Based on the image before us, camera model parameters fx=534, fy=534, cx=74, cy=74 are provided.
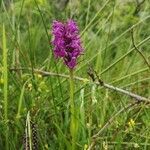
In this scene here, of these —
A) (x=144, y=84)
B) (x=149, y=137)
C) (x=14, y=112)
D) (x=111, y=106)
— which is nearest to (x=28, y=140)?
(x=149, y=137)

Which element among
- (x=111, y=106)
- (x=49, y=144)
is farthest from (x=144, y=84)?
(x=49, y=144)

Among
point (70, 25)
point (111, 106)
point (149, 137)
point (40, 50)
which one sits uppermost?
point (40, 50)

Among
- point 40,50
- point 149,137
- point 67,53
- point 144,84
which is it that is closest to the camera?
point 67,53

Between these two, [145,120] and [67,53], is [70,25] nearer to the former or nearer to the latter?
[67,53]

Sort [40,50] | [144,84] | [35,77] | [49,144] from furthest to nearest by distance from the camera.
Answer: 1. [40,50]
2. [144,84]
3. [35,77]
4. [49,144]

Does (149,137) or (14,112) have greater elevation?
(14,112)

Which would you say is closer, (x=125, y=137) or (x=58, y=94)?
(x=125, y=137)
